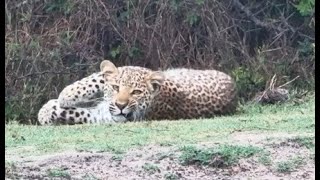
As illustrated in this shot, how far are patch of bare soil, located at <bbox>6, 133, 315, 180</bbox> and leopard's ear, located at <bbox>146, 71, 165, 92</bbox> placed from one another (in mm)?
2765

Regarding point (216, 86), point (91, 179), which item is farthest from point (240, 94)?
point (91, 179)

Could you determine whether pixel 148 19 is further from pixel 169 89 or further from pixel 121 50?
pixel 169 89

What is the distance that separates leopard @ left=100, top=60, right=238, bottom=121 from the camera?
32.3 feet

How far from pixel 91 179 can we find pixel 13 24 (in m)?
6.25

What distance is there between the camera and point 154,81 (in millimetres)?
10164

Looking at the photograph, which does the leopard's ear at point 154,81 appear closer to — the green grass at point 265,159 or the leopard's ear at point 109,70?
the leopard's ear at point 109,70

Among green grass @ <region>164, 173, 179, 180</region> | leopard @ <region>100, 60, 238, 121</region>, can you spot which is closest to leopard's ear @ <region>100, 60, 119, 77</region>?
leopard @ <region>100, 60, 238, 121</region>

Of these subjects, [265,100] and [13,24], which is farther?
[13,24]

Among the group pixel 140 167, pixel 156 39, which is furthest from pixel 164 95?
pixel 140 167

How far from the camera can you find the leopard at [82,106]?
33.0ft

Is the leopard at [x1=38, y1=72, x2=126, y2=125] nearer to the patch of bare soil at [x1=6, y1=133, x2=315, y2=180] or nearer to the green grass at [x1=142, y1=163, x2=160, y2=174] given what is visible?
the patch of bare soil at [x1=6, y1=133, x2=315, y2=180]

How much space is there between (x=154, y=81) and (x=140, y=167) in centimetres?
333

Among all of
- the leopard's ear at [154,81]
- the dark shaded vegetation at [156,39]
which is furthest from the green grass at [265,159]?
the dark shaded vegetation at [156,39]

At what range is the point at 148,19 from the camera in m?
12.8
